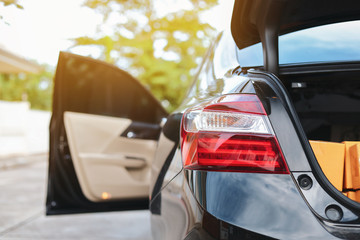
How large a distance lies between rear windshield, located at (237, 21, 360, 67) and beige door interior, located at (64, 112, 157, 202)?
1.55m

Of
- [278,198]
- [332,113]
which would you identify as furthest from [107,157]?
[278,198]

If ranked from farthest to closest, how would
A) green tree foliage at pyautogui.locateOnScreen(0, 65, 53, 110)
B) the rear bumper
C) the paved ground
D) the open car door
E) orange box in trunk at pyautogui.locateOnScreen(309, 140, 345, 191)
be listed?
green tree foliage at pyautogui.locateOnScreen(0, 65, 53, 110), the paved ground, the open car door, orange box in trunk at pyautogui.locateOnScreen(309, 140, 345, 191), the rear bumper

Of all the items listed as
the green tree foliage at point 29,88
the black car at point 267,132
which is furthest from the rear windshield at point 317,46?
the green tree foliage at point 29,88

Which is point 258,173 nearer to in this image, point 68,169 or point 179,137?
point 179,137

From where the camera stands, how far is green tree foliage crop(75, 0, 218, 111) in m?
9.02

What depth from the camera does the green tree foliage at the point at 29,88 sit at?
39.5 meters

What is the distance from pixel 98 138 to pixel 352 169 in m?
1.99

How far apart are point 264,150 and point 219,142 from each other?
0.15 meters

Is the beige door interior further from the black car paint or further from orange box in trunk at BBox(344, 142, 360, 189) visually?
orange box in trunk at BBox(344, 142, 360, 189)

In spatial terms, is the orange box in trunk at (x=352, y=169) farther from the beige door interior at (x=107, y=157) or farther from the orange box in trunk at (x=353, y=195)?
the beige door interior at (x=107, y=157)

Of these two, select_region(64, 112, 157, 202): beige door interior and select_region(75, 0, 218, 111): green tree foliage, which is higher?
select_region(75, 0, 218, 111): green tree foliage

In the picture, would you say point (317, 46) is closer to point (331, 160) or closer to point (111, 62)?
point (331, 160)

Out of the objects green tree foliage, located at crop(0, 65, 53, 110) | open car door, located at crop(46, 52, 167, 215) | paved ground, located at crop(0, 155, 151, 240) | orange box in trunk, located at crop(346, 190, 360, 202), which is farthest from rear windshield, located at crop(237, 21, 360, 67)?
green tree foliage, located at crop(0, 65, 53, 110)

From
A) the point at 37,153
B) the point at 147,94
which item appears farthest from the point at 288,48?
the point at 37,153
